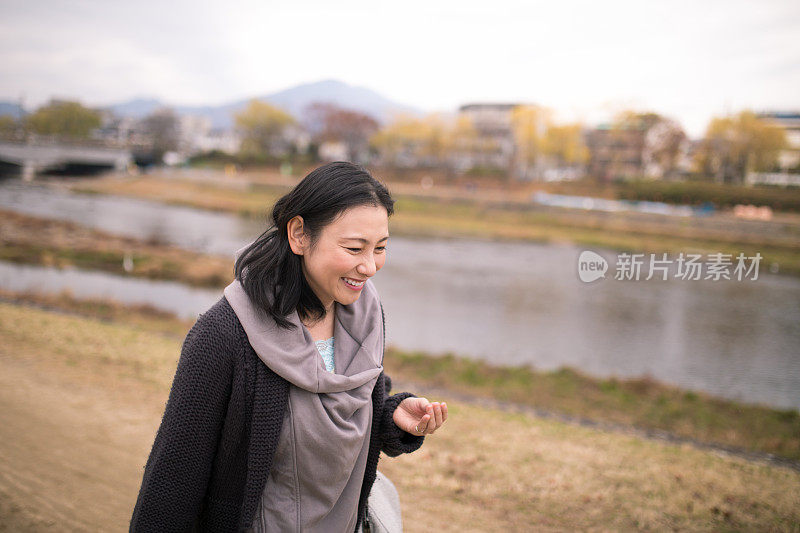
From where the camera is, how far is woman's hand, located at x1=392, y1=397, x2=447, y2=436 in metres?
1.70

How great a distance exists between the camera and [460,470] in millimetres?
4594

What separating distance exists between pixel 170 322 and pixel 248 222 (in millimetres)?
20310

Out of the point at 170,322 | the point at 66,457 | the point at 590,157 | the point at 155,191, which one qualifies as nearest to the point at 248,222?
the point at 155,191

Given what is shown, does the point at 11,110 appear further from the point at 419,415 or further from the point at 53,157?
the point at 419,415

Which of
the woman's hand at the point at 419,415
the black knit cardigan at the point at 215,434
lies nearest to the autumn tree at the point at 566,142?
the woman's hand at the point at 419,415

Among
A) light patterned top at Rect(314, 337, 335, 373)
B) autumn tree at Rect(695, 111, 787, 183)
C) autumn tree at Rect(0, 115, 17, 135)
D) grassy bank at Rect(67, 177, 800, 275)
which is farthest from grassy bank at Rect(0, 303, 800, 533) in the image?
autumn tree at Rect(0, 115, 17, 135)

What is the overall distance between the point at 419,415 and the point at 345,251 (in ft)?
2.11

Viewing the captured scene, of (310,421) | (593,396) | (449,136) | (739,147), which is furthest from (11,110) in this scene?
(310,421)

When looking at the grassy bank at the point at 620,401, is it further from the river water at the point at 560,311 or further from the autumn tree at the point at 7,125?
the autumn tree at the point at 7,125

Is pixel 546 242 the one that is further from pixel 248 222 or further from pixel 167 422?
pixel 167 422

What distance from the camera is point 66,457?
406 centimetres

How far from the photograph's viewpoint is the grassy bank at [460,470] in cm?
370

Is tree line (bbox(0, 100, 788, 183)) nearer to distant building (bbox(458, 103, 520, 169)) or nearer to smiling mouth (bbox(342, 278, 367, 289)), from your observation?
distant building (bbox(458, 103, 520, 169))

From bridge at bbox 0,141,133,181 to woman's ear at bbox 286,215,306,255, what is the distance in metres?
42.5
